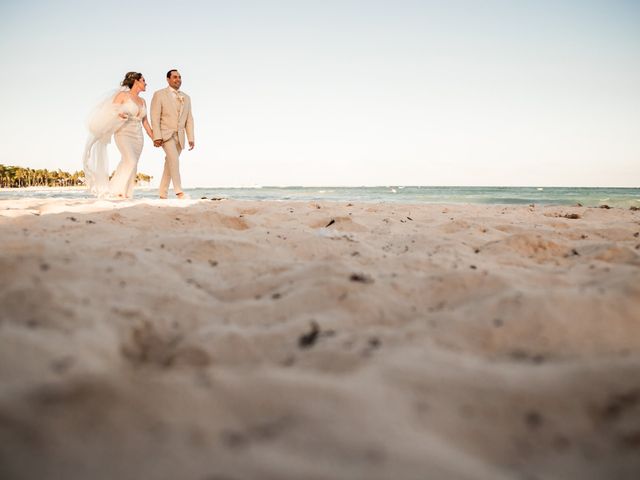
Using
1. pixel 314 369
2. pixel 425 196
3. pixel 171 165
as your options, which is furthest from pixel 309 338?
pixel 425 196

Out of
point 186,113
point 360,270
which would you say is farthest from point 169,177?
point 360,270

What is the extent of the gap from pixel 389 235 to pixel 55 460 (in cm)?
246

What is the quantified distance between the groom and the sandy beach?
14.5 feet

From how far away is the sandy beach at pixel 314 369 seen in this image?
64 cm

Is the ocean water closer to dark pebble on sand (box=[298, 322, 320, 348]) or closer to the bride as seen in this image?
the bride

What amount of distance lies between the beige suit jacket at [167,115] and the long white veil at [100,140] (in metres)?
0.42

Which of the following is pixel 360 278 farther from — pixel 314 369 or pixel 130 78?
pixel 130 78

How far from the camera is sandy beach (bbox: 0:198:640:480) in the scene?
635mm

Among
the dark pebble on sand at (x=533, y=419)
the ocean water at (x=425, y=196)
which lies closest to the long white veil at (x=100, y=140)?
the ocean water at (x=425, y=196)

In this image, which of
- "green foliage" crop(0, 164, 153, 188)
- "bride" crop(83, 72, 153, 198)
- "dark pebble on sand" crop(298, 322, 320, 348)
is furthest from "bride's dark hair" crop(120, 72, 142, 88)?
"green foliage" crop(0, 164, 153, 188)

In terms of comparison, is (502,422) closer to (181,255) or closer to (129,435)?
(129,435)

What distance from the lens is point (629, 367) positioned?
0.86 metres

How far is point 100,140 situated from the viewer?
18.7 ft

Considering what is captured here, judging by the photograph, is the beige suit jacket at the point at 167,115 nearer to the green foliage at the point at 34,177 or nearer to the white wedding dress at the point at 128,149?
the white wedding dress at the point at 128,149
